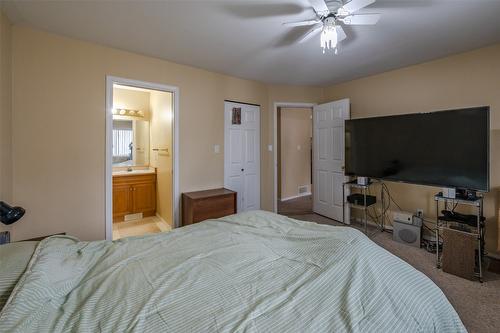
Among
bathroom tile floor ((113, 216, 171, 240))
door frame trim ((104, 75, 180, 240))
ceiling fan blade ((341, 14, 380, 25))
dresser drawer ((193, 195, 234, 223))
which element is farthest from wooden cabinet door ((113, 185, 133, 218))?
ceiling fan blade ((341, 14, 380, 25))

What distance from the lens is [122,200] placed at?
13.1ft

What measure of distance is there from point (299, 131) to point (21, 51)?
531 centimetres

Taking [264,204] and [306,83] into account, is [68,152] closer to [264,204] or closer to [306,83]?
[264,204]

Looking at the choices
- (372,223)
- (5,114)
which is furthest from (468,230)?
(5,114)

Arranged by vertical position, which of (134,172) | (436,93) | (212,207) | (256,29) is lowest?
(212,207)

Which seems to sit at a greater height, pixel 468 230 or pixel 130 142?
pixel 130 142

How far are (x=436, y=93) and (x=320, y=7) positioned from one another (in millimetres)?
2351

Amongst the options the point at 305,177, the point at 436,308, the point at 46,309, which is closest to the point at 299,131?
the point at 305,177

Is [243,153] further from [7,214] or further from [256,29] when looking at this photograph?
[7,214]

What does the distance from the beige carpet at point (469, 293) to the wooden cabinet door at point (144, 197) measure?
395 centimetres

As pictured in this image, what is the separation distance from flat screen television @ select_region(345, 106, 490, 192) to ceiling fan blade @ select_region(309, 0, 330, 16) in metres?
1.85

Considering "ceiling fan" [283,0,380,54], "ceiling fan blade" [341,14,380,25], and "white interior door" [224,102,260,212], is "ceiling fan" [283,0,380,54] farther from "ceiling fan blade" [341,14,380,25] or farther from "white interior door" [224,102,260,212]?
"white interior door" [224,102,260,212]

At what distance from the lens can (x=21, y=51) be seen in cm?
223

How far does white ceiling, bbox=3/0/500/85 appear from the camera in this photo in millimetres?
1911
